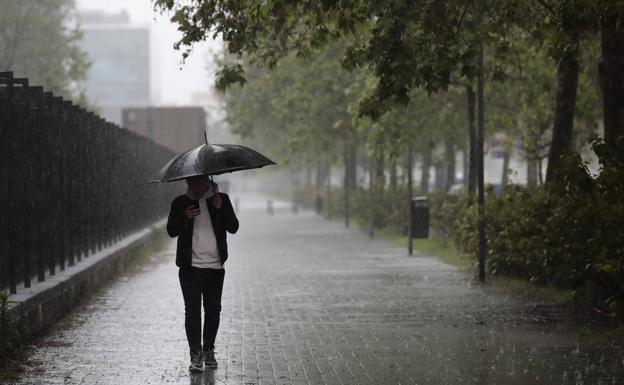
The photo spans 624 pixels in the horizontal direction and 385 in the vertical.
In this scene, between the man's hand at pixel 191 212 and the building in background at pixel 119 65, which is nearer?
the man's hand at pixel 191 212

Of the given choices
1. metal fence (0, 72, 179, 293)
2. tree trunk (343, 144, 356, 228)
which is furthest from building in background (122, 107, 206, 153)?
metal fence (0, 72, 179, 293)

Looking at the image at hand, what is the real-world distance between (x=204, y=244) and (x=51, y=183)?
476 cm

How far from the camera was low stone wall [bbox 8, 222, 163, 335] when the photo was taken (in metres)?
10.4

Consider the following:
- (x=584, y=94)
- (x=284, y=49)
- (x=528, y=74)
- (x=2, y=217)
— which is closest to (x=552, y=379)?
(x=2, y=217)

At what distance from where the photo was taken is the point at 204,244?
8703 mm

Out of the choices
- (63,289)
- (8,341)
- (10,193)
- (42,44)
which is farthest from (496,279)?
(42,44)

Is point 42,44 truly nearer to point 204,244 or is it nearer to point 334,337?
point 334,337

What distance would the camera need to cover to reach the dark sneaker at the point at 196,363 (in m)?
8.70

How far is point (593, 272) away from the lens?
11.2 metres

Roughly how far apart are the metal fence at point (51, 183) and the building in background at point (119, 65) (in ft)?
584

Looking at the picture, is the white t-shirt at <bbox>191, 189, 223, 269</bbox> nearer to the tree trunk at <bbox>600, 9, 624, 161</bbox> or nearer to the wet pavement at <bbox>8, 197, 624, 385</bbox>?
the wet pavement at <bbox>8, 197, 624, 385</bbox>

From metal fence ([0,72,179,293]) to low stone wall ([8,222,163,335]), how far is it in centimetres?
18

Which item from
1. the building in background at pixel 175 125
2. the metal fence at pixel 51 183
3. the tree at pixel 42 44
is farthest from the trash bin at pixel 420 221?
the building in background at pixel 175 125

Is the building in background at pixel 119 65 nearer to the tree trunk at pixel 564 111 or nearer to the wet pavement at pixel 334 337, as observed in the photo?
the wet pavement at pixel 334 337
